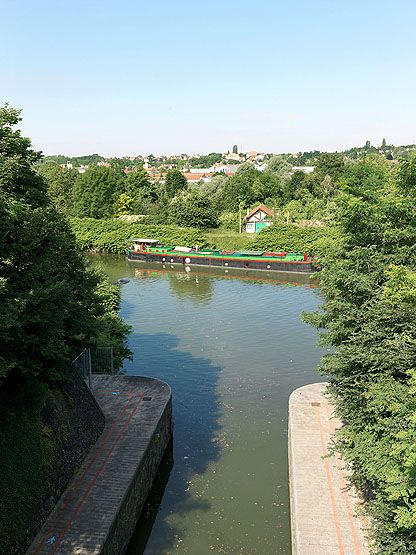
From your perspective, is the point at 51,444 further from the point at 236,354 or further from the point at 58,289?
the point at 236,354

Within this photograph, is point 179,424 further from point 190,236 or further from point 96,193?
point 96,193

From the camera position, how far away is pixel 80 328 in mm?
16438

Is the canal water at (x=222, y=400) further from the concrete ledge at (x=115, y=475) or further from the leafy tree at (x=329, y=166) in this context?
the leafy tree at (x=329, y=166)

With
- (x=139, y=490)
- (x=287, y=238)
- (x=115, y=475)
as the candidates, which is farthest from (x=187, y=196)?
(x=115, y=475)

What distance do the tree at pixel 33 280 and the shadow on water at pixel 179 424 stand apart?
5405 mm

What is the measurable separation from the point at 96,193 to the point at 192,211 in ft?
57.3

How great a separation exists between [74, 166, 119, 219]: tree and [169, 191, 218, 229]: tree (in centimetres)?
1310


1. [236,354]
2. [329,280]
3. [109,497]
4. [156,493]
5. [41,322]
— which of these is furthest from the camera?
[236,354]

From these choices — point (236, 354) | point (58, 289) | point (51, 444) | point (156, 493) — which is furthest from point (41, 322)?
point (236, 354)

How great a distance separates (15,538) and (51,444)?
267 centimetres

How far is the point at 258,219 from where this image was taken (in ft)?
216

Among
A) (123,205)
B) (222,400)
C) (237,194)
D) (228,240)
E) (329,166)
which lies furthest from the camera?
(237,194)

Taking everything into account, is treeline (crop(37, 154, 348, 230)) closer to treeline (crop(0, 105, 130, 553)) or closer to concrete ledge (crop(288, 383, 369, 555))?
concrete ledge (crop(288, 383, 369, 555))

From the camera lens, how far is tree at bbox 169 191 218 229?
6456 centimetres
